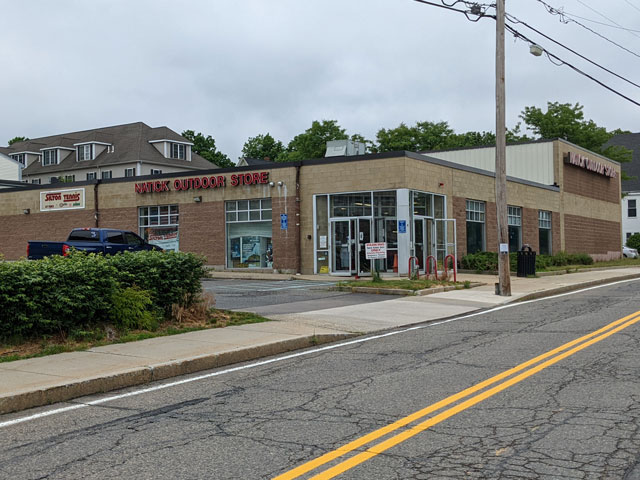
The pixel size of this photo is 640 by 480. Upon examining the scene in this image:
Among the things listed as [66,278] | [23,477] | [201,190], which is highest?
[201,190]

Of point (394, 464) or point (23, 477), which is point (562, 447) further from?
point (23, 477)

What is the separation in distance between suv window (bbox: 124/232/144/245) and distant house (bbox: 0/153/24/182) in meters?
43.5

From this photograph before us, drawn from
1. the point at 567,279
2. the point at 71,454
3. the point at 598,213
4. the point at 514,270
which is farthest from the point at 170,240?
the point at 598,213

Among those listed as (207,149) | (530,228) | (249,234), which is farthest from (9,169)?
(530,228)

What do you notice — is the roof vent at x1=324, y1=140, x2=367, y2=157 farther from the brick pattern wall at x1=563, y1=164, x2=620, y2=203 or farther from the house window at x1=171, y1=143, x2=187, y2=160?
the house window at x1=171, y1=143, x2=187, y2=160

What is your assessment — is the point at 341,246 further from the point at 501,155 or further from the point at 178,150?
the point at 178,150

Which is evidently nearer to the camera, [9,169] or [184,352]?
[184,352]

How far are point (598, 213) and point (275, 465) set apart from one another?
45794mm

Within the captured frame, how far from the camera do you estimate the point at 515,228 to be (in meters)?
35.5

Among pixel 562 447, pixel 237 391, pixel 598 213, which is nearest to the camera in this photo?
pixel 562 447

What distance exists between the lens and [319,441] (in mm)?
5543

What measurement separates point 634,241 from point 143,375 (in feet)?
199

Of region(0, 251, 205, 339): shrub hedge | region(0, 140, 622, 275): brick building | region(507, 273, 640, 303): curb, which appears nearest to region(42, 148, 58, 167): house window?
region(0, 140, 622, 275): brick building

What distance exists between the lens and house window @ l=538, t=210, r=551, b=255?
38.1 m
